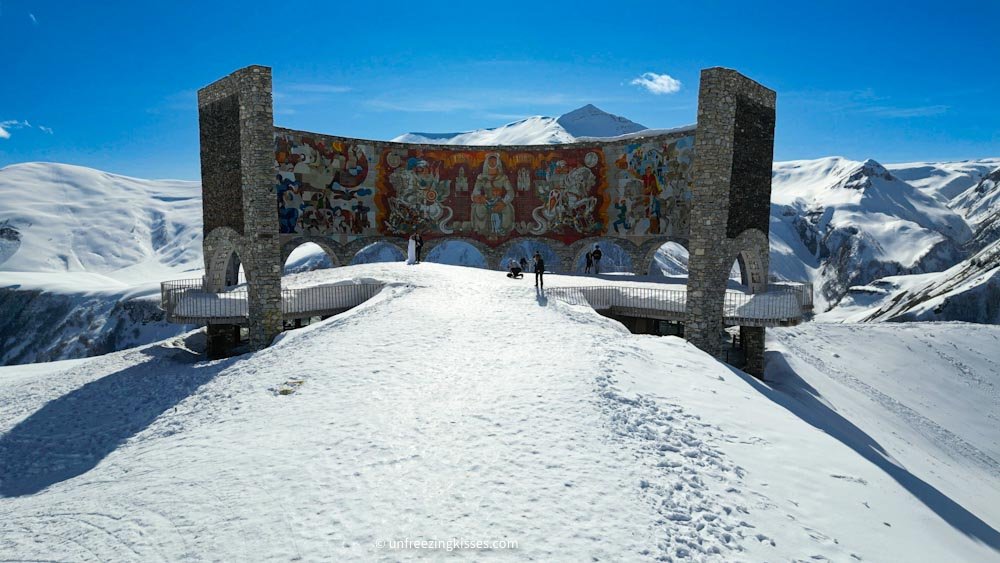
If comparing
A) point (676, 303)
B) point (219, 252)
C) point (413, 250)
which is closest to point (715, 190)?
point (676, 303)

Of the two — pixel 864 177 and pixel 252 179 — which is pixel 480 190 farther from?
pixel 864 177

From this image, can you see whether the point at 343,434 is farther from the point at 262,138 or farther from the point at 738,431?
the point at 262,138

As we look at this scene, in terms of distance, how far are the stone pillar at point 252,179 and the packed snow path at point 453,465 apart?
494 centimetres

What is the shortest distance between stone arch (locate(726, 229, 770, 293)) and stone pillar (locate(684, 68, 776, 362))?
1.91 ft

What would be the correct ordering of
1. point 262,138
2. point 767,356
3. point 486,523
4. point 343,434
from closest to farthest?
point 486,523, point 343,434, point 262,138, point 767,356

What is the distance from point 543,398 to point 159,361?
14869 mm

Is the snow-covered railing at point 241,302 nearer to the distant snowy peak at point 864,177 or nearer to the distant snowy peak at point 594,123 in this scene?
the distant snowy peak at point 594,123

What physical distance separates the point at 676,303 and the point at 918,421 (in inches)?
378

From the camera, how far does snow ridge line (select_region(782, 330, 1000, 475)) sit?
18.6m

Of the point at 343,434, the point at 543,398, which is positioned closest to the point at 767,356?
the point at 543,398

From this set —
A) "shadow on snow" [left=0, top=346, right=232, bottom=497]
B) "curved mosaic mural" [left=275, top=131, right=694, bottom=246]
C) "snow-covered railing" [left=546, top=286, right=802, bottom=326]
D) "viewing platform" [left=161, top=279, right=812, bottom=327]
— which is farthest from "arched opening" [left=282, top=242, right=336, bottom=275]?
"shadow on snow" [left=0, top=346, right=232, bottom=497]

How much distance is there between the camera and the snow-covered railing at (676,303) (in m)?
18.4

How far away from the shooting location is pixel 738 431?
9.01 meters

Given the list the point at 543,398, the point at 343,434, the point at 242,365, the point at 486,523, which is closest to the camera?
the point at 486,523
